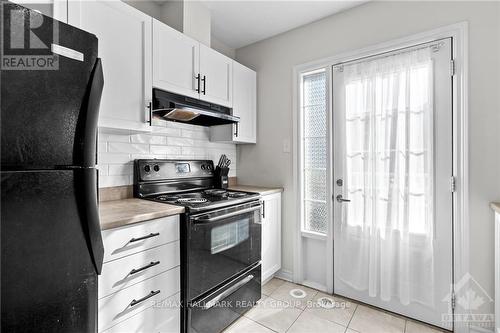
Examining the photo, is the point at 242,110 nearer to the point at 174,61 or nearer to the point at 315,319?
the point at 174,61

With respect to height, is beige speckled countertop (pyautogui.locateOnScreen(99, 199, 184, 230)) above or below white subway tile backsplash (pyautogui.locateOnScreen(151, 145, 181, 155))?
below

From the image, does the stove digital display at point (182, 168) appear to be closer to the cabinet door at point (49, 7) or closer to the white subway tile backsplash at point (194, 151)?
the white subway tile backsplash at point (194, 151)

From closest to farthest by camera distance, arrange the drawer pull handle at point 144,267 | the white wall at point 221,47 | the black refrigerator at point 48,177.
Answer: the black refrigerator at point 48,177 < the drawer pull handle at point 144,267 < the white wall at point 221,47

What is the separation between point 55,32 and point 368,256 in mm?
2401

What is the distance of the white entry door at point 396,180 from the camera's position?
1.76 metres

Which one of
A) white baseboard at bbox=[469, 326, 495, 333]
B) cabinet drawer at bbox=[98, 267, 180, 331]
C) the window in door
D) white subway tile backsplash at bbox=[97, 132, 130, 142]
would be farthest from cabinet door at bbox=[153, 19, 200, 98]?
white baseboard at bbox=[469, 326, 495, 333]

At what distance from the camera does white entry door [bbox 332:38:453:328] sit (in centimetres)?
176

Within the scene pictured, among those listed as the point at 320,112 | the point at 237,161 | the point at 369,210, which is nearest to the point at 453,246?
the point at 369,210

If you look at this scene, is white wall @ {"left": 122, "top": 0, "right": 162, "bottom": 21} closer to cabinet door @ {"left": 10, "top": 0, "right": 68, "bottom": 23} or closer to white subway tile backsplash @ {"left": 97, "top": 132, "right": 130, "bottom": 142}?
cabinet door @ {"left": 10, "top": 0, "right": 68, "bottom": 23}

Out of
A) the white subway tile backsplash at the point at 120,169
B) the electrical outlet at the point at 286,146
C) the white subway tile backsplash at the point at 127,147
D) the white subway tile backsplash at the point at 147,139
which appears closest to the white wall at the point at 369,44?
the electrical outlet at the point at 286,146

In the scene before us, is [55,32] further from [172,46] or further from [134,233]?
[172,46]

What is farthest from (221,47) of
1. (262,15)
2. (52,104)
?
(52,104)

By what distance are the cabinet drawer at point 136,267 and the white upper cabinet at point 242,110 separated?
1264 mm

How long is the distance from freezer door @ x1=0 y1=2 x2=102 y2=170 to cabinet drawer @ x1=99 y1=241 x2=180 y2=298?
1.79 ft
